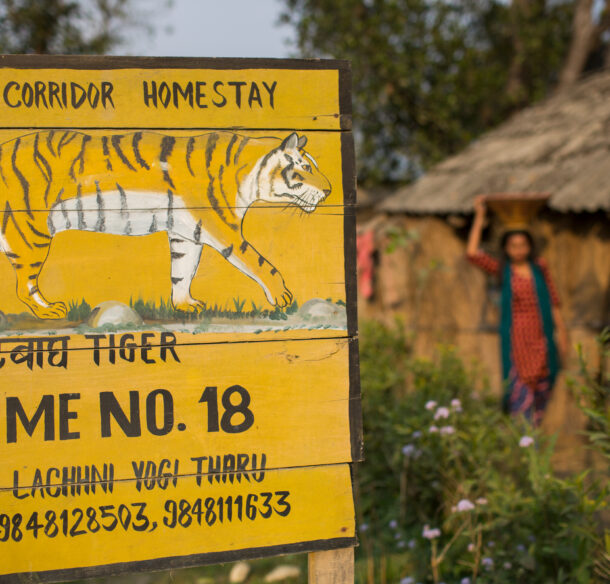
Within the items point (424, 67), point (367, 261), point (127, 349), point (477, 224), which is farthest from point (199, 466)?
point (424, 67)

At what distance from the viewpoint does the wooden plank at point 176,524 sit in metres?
1.81

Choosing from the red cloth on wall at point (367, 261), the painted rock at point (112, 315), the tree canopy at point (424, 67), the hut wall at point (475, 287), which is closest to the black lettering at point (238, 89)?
the painted rock at point (112, 315)

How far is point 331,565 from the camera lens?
196 centimetres

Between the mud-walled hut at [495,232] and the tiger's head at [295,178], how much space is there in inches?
117

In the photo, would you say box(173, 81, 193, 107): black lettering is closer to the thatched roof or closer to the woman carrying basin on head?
the thatched roof

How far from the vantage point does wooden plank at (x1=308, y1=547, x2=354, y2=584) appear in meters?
1.96

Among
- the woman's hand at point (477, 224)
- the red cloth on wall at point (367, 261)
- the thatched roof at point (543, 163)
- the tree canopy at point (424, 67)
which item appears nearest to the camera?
the thatched roof at point (543, 163)

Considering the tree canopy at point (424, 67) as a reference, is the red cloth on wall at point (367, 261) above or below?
below

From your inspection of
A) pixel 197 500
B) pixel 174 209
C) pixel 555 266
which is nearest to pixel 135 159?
pixel 174 209

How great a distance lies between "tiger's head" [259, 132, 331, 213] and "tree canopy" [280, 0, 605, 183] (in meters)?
8.00

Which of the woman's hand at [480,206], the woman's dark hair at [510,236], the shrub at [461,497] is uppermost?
the woman's hand at [480,206]

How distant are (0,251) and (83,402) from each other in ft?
1.59

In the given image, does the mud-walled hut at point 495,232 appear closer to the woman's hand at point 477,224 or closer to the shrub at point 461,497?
the woman's hand at point 477,224

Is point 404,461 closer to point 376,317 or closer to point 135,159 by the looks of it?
point 135,159
